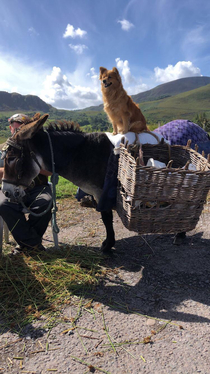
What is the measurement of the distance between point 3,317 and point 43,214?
1446mm

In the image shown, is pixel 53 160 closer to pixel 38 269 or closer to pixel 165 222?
pixel 38 269

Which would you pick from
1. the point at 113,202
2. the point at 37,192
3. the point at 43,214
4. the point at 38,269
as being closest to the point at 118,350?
the point at 38,269

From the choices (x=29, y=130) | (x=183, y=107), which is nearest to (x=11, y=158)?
(x=29, y=130)

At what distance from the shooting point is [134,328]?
7.89 feet

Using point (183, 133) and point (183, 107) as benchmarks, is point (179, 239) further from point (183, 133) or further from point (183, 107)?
point (183, 107)

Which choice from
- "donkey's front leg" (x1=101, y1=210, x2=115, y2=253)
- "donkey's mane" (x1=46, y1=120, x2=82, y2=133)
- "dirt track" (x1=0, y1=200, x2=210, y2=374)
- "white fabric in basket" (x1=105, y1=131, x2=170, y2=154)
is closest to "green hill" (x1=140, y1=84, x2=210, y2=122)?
"white fabric in basket" (x1=105, y1=131, x2=170, y2=154)

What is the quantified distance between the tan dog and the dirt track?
2.04m

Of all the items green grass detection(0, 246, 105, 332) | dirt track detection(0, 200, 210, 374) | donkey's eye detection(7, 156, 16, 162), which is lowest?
dirt track detection(0, 200, 210, 374)

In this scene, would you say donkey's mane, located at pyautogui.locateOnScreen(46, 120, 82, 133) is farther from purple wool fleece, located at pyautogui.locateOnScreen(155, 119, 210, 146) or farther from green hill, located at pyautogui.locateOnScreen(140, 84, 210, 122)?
green hill, located at pyautogui.locateOnScreen(140, 84, 210, 122)

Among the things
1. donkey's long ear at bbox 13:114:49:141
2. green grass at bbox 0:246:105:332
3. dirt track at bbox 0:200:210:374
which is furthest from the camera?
donkey's long ear at bbox 13:114:49:141

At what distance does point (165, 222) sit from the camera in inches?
108

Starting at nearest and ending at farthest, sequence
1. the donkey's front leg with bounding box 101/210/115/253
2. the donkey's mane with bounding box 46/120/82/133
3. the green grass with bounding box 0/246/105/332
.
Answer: the green grass with bounding box 0/246/105/332, the donkey's mane with bounding box 46/120/82/133, the donkey's front leg with bounding box 101/210/115/253

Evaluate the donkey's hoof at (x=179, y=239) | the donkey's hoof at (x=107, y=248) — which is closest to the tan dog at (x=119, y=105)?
the donkey's hoof at (x=107, y=248)

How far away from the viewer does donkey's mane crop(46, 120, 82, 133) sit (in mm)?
3547
